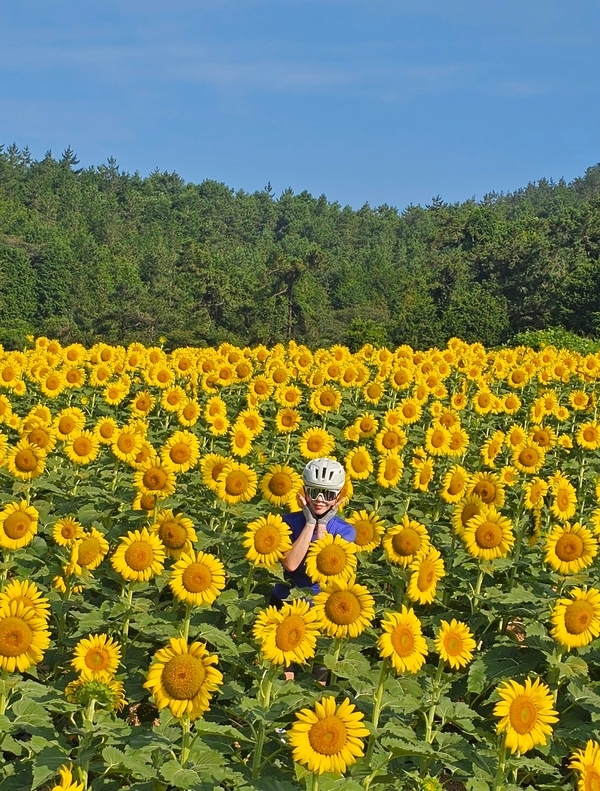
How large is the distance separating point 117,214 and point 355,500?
120446 mm

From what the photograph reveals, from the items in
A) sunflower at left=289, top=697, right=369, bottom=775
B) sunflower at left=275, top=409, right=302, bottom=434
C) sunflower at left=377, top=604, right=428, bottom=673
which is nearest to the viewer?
sunflower at left=289, top=697, right=369, bottom=775

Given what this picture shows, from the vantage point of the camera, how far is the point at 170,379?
36.4ft

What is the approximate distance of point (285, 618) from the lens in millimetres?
3783

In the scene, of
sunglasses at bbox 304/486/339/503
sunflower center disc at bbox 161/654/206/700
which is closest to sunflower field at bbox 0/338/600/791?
sunflower center disc at bbox 161/654/206/700

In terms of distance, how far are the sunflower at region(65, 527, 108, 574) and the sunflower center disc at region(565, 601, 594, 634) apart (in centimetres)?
267

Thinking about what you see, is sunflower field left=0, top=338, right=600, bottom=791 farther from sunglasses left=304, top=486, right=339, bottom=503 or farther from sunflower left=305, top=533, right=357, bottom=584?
sunglasses left=304, top=486, right=339, bottom=503

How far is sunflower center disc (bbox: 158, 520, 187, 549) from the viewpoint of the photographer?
4.98m

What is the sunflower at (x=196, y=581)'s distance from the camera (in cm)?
439

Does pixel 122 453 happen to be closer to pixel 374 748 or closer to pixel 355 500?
pixel 355 500

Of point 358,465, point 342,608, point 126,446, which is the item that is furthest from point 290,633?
point 126,446

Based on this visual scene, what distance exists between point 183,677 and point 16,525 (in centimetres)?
218

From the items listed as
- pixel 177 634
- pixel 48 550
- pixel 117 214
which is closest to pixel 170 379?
pixel 48 550

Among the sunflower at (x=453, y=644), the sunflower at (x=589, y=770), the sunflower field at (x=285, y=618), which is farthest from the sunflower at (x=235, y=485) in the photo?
the sunflower at (x=589, y=770)

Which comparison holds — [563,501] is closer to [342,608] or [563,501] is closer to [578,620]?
[578,620]
